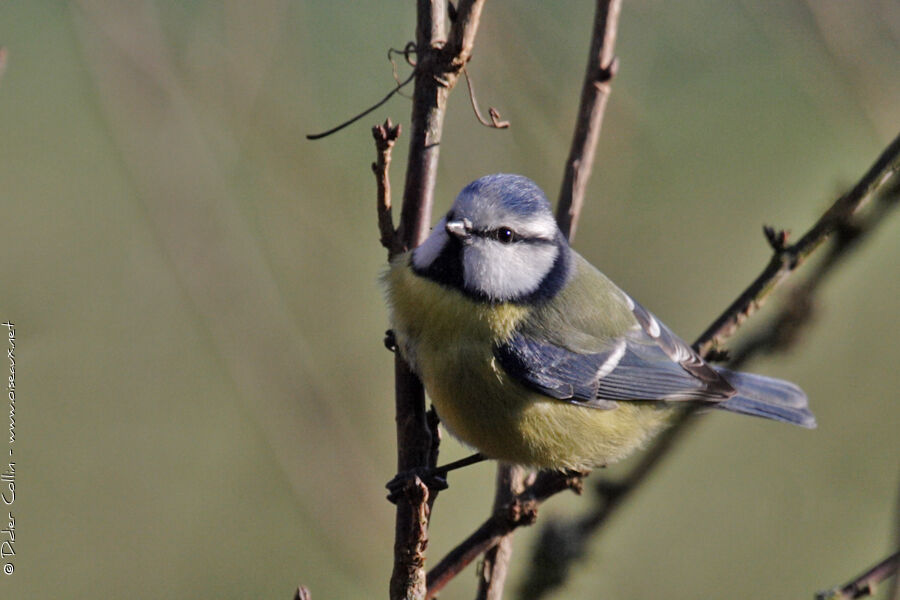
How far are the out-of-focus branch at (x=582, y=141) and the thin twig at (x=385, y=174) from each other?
0.96 feet

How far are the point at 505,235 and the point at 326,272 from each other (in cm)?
84

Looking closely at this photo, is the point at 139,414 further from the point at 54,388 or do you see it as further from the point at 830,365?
the point at 830,365

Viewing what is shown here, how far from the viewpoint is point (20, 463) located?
10.1 feet

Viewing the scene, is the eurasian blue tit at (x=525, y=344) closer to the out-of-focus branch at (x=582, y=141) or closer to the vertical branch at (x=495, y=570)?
the out-of-focus branch at (x=582, y=141)

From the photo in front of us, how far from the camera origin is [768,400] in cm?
269

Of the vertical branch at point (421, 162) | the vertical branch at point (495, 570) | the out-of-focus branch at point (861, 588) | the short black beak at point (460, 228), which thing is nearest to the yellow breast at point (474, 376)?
the short black beak at point (460, 228)

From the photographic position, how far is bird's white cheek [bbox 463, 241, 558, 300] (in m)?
2.16

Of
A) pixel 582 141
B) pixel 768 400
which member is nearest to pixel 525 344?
pixel 582 141

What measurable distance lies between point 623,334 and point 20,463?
2112 mm

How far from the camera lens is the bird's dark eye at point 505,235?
83.6 inches

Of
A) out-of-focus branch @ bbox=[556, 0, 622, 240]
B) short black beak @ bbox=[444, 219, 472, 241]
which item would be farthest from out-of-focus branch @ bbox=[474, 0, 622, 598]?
short black beak @ bbox=[444, 219, 472, 241]

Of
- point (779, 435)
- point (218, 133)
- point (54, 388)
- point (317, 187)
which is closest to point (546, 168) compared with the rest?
point (317, 187)

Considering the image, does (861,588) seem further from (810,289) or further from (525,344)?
(525,344)

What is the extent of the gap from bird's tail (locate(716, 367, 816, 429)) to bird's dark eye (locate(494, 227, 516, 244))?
902 mm
